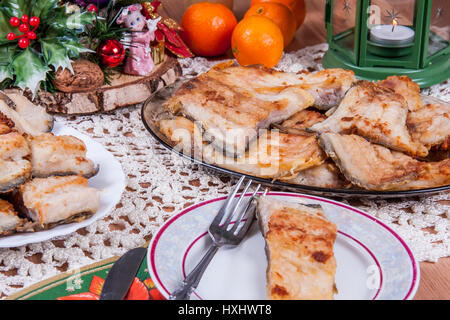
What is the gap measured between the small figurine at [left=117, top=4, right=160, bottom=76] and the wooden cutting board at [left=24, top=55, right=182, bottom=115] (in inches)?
1.1

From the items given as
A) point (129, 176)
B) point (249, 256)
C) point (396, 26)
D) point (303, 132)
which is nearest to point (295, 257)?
point (249, 256)

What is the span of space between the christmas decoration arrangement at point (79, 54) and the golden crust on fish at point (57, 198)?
539 millimetres

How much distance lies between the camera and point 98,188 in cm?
113

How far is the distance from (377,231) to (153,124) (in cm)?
61

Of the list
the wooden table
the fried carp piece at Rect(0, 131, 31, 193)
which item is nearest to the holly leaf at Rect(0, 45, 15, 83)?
the fried carp piece at Rect(0, 131, 31, 193)

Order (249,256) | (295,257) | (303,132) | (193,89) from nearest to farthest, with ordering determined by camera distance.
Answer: (295,257)
(249,256)
(303,132)
(193,89)

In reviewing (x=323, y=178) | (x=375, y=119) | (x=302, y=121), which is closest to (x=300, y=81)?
(x=302, y=121)

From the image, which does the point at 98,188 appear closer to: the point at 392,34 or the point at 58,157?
the point at 58,157

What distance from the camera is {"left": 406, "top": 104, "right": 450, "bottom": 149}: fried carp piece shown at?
1.22 metres

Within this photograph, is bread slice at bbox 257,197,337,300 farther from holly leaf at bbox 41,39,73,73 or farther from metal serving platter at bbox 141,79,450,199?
holly leaf at bbox 41,39,73,73

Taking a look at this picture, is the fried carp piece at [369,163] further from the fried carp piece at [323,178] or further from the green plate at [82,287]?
the green plate at [82,287]

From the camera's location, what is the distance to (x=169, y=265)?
2.98ft

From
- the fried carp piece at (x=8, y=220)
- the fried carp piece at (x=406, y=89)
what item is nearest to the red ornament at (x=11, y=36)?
the fried carp piece at (x=8, y=220)
